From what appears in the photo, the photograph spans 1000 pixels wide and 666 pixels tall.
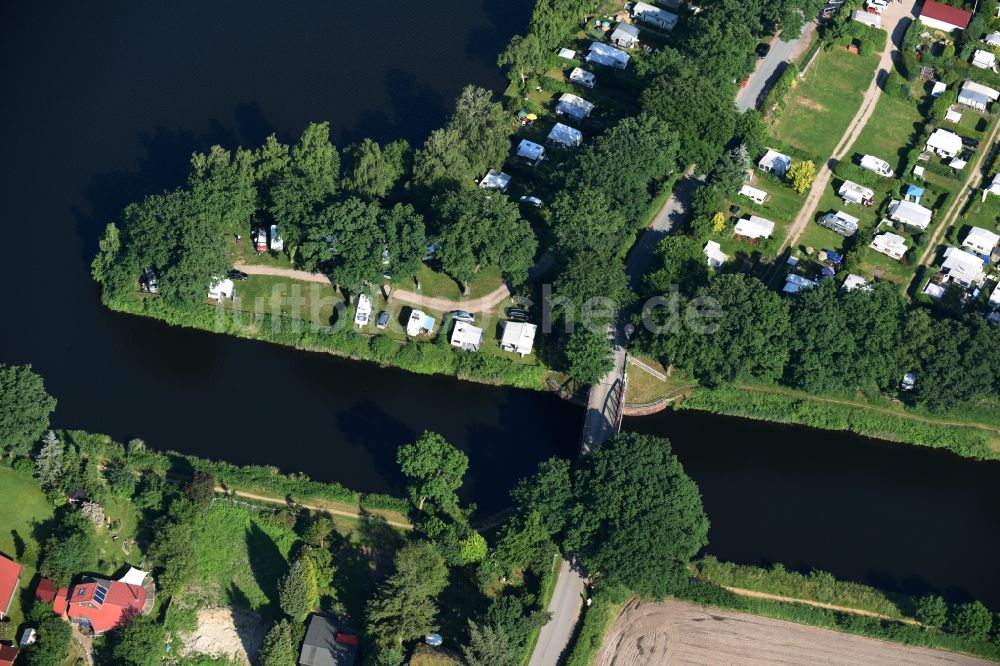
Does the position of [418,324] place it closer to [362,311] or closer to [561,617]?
[362,311]

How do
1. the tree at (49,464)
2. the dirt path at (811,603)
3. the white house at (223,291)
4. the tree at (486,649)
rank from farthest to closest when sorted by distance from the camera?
the white house at (223,291)
the tree at (49,464)
the dirt path at (811,603)
the tree at (486,649)

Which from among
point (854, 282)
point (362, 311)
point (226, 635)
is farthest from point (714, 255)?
point (226, 635)

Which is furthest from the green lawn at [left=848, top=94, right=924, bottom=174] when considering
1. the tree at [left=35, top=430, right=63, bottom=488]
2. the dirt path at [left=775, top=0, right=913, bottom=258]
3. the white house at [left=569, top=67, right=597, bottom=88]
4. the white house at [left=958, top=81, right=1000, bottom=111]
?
the tree at [left=35, top=430, right=63, bottom=488]

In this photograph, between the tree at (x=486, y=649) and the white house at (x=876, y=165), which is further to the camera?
the white house at (x=876, y=165)

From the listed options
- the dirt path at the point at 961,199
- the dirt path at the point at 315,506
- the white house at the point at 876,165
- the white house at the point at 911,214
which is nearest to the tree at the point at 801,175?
the white house at the point at 876,165

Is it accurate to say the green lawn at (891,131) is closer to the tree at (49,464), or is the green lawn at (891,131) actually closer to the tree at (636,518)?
the tree at (636,518)

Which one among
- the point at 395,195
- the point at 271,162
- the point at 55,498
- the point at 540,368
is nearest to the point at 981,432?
the point at 540,368
